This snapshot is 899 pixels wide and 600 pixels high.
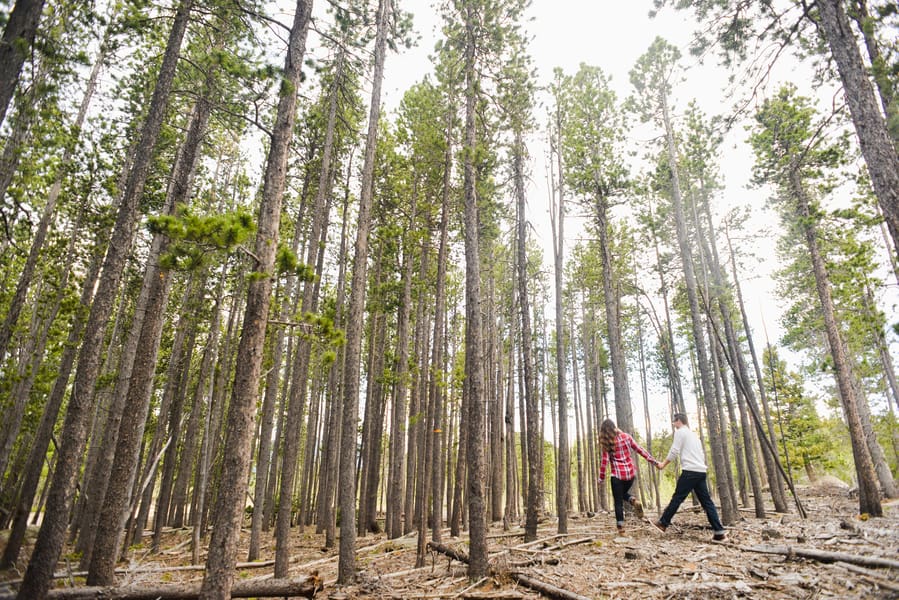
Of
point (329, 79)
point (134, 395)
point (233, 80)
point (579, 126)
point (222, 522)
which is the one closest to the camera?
point (222, 522)

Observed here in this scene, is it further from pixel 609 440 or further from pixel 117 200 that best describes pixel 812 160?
pixel 117 200

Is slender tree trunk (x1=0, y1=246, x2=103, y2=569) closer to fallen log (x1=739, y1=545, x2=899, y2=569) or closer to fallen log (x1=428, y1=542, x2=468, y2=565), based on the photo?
fallen log (x1=428, y1=542, x2=468, y2=565)

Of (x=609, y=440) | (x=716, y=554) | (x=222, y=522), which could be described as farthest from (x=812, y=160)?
(x=222, y=522)

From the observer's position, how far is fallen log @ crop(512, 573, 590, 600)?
4694 millimetres

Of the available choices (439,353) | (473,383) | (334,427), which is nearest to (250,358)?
(473,383)

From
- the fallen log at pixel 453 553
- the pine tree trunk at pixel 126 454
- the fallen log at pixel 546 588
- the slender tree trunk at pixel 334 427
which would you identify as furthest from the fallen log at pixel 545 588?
the slender tree trunk at pixel 334 427

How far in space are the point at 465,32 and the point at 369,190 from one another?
4359mm

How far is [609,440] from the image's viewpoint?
8.40 metres

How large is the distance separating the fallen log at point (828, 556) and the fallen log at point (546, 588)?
2901 mm

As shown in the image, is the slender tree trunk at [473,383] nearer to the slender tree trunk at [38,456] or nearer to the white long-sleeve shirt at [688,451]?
the white long-sleeve shirt at [688,451]

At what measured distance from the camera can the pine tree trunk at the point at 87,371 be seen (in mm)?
5699

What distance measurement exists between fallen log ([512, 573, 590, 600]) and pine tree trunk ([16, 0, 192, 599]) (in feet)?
20.5

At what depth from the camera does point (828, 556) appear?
191 inches

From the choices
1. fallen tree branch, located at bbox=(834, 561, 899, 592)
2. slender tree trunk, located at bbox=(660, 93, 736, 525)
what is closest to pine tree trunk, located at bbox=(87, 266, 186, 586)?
fallen tree branch, located at bbox=(834, 561, 899, 592)
